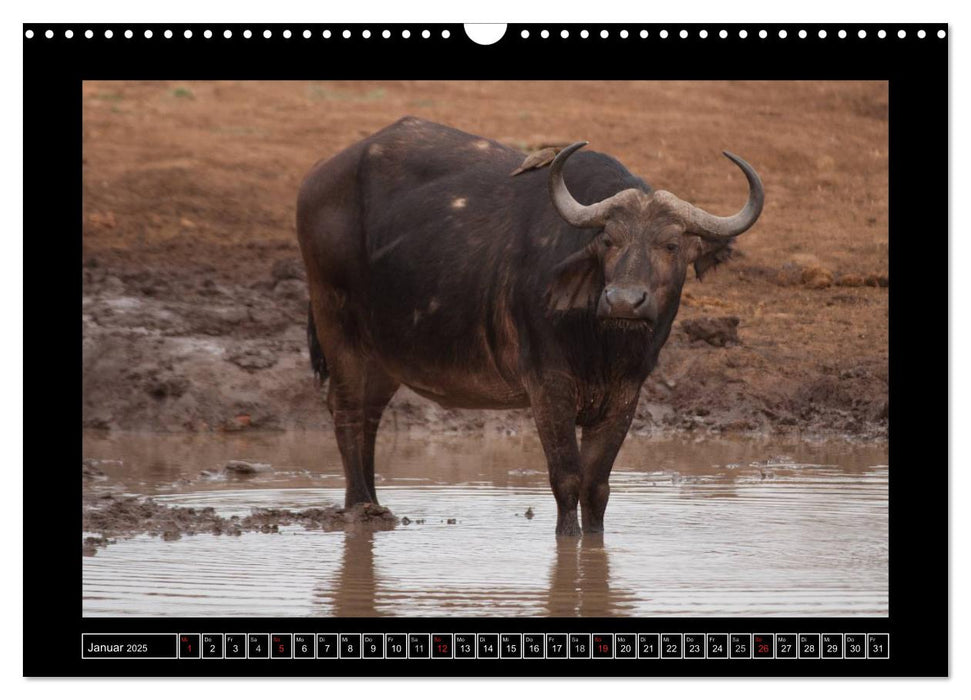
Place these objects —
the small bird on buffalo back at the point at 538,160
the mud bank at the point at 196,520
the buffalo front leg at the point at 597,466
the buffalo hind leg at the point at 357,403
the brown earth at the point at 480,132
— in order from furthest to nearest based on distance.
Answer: the brown earth at the point at 480,132, the buffalo hind leg at the point at 357,403, the small bird on buffalo back at the point at 538,160, the mud bank at the point at 196,520, the buffalo front leg at the point at 597,466

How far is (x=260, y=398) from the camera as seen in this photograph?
1392 cm

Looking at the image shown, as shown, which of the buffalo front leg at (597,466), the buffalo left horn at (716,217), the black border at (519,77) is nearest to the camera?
the black border at (519,77)

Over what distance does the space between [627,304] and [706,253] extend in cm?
88

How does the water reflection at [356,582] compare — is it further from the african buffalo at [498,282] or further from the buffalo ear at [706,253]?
the buffalo ear at [706,253]

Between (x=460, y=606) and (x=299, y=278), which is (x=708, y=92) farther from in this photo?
(x=460, y=606)

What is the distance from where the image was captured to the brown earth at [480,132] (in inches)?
544

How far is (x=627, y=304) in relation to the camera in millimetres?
7160

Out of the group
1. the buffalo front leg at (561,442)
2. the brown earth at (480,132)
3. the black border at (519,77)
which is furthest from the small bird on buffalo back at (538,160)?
the brown earth at (480,132)

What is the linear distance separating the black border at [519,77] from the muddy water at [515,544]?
3.51 feet

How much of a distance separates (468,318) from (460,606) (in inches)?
93.7

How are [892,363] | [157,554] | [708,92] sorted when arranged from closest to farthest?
[892,363]
[157,554]
[708,92]

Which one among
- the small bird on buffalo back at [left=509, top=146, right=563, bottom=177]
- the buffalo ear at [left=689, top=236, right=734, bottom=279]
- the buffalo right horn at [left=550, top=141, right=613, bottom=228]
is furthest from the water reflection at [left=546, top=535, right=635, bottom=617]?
the small bird on buffalo back at [left=509, top=146, right=563, bottom=177]

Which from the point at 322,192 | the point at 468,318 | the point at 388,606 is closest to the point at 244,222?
the point at 322,192

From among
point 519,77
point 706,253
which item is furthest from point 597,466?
point 519,77
